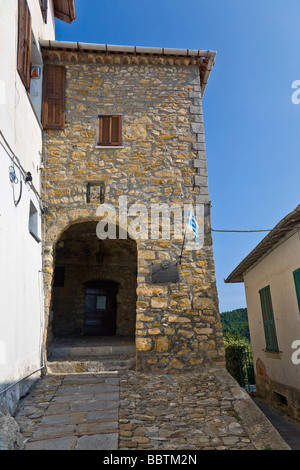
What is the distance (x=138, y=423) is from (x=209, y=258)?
3.05 m

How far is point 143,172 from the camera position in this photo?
6.29 metres

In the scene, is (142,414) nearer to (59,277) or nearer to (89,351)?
(89,351)

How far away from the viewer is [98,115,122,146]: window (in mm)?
6445

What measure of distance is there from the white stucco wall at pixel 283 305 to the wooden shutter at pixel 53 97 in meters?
4.91

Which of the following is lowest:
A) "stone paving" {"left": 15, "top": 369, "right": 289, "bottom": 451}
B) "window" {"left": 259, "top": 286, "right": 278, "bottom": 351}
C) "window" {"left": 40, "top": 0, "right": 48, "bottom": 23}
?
"stone paving" {"left": 15, "top": 369, "right": 289, "bottom": 451}

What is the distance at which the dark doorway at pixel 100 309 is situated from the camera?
9773 millimetres

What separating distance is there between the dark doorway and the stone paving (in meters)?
4.68

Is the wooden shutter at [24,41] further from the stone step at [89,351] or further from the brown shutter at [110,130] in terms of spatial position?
the stone step at [89,351]

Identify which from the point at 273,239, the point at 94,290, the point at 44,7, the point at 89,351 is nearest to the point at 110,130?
the point at 44,7

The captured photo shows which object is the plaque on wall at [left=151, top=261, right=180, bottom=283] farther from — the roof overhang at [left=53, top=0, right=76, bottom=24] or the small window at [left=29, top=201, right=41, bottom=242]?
the roof overhang at [left=53, top=0, right=76, bottom=24]

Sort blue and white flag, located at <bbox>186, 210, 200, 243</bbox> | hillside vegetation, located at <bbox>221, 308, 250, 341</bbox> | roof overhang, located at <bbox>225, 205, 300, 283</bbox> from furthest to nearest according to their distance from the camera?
hillside vegetation, located at <bbox>221, 308, 250, 341</bbox>
blue and white flag, located at <bbox>186, 210, 200, 243</bbox>
roof overhang, located at <bbox>225, 205, 300, 283</bbox>

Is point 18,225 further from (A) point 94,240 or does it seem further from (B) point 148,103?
(A) point 94,240

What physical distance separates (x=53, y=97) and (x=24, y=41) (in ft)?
4.35

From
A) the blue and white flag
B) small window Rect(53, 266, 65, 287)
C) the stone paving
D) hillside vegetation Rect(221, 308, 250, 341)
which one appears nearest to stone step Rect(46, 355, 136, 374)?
the stone paving
